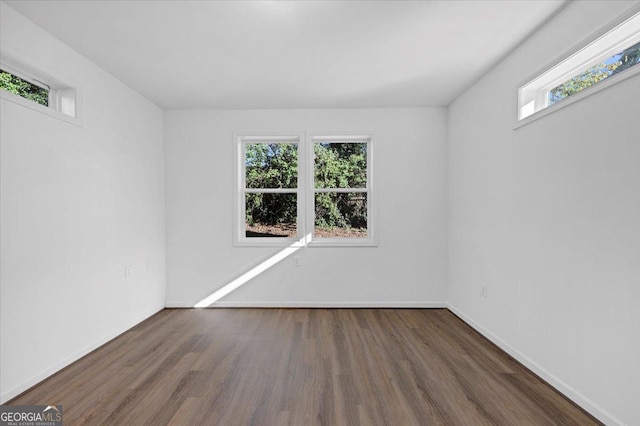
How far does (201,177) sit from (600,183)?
3.97 meters

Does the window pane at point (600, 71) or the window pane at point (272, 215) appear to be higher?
the window pane at point (600, 71)

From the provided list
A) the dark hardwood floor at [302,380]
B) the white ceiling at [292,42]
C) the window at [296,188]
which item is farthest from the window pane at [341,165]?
the dark hardwood floor at [302,380]

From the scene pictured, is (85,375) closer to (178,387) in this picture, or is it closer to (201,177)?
(178,387)

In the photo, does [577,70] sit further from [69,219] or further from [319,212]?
[69,219]

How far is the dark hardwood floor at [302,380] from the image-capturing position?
191cm

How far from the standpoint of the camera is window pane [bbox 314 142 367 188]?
4.34 meters

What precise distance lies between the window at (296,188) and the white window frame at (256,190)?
1 cm

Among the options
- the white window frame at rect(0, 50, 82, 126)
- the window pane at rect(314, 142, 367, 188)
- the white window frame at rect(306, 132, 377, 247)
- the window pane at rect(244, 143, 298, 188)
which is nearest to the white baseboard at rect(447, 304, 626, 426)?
the white window frame at rect(306, 132, 377, 247)

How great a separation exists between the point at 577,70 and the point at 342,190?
8.71 ft

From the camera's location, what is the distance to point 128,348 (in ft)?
9.57

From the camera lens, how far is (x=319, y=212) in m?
4.33

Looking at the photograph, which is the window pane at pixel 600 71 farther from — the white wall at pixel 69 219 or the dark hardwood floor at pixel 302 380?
the white wall at pixel 69 219

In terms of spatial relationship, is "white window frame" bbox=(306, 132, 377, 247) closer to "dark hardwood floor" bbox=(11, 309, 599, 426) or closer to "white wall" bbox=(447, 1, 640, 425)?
"dark hardwood floor" bbox=(11, 309, 599, 426)

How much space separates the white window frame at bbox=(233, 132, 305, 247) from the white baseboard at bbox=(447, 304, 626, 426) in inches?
95.7
